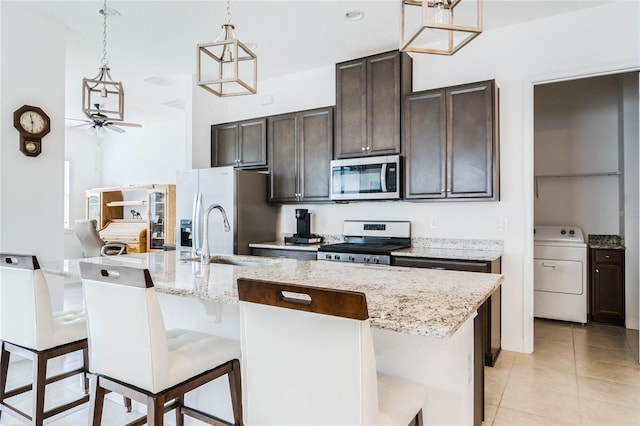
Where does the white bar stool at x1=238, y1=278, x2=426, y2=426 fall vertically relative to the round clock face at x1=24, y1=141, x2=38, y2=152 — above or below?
below

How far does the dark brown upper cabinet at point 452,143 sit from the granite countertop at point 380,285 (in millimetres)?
1605

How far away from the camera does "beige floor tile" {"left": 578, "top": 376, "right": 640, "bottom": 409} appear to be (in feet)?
8.18

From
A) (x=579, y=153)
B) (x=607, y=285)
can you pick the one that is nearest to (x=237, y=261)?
(x=607, y=285)

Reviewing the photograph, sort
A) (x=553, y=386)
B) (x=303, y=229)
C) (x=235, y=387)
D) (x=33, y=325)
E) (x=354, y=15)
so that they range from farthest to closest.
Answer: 1. (x=303, y=229)
2. (x=354, y=15)
3. (x=553, y=386)
4. (x=33, y=325)
5. (x=235, y=387)

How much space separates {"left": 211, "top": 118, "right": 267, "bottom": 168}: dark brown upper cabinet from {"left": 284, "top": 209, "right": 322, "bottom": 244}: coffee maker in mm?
732

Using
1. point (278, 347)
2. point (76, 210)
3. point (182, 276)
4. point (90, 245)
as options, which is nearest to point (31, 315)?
point (182, 276)

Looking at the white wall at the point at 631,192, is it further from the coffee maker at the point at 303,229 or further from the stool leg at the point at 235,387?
the stool leg at the point at 235,387

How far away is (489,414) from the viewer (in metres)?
2.35

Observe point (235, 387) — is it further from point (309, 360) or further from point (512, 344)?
point (512, 344)

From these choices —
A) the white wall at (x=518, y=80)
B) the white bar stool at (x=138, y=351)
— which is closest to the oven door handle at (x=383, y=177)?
the white wall at (x=518, y=80)

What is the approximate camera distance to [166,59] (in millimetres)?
→ 4195

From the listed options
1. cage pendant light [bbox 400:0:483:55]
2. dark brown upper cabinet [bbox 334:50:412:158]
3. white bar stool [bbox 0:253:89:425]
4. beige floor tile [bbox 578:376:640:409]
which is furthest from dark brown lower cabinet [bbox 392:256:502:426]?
white bar stool [bbox 0:253:89:425]

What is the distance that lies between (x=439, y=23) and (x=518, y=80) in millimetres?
2323

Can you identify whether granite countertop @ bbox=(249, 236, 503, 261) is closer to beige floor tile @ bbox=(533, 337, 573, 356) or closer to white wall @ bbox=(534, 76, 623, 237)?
beige floor tile @ bbox=(533, 337, 573, 356)
